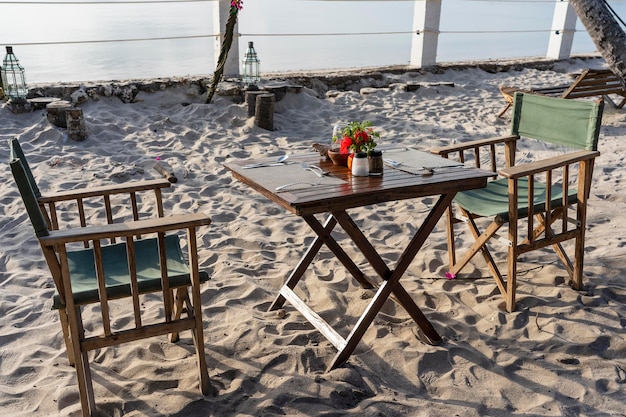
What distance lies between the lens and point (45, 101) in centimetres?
614

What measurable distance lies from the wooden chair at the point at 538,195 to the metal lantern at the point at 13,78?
4730 mm

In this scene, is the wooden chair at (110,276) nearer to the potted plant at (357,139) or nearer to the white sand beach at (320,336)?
the white sand beach at (320,336)

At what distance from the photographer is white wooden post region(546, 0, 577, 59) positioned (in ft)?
34.2

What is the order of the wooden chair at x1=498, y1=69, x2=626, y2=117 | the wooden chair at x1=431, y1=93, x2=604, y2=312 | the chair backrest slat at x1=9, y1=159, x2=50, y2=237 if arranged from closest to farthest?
the chair backrest slat at x1=9, y1=159, x2=50, y2=237 → the wooden chair at x1=431, y1=93, x2=604, y2=312 → the wooden chair at x1=498, y1=69, x2=626, y2=117

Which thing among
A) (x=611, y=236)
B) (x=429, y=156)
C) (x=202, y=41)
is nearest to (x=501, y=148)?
(x=611, y=236)

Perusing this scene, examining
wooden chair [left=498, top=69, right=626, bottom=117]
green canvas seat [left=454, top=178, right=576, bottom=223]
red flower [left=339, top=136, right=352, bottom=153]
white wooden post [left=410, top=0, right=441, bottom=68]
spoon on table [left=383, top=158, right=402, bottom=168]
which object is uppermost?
white wooden post [left=410, top=0, right=441, bottom=68]

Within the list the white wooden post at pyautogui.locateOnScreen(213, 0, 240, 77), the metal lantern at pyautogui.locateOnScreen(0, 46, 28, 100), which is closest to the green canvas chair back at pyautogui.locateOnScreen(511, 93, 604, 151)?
the white wooden post at pyautogui.locateOnScreen(213, 0, 240, 77)

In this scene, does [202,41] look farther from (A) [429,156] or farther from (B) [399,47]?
(A) [429,156]

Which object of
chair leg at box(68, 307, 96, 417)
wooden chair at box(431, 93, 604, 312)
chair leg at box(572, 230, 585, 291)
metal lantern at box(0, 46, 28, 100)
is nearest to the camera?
chair leg at box(68, 307, 96, 417)

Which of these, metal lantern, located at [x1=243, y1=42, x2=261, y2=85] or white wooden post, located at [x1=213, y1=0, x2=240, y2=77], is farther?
white wooden post, located at [x1=213, y1=0, x2=240, y2=77]

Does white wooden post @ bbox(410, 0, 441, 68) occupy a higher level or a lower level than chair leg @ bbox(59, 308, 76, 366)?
Result: higher

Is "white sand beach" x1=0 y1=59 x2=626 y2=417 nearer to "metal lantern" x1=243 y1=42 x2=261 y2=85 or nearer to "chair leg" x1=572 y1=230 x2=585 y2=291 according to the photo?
"chair leg" x1=572 y1=230 x2=585 y2=291

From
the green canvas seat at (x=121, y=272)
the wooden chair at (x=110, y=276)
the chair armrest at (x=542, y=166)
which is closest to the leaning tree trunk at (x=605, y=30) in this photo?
the chair armrest at (x=542, y=166)

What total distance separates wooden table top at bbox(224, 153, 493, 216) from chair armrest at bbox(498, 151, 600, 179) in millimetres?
200
